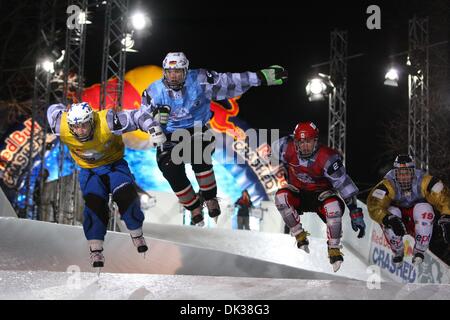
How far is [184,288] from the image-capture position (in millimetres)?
4691

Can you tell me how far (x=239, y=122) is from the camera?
56.4 ft

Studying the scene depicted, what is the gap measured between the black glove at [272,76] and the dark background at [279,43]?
371 cm

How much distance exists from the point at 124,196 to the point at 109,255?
2.09m

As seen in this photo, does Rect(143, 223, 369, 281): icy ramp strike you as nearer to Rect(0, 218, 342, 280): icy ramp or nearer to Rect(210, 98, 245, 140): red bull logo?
Rect(0, 218, 342, 280): icy ramp

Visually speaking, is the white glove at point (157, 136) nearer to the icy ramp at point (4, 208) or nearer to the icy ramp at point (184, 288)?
the icy ramp at point (184, 288)

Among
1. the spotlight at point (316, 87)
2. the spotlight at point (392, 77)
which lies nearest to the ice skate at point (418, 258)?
the spotlight at point (316, 87)

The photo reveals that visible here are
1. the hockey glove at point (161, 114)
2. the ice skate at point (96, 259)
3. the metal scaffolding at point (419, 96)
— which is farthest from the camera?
the metal scaffolding at point (419, 96)

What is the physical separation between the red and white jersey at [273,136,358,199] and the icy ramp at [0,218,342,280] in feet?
8.24

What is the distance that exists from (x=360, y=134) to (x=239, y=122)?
4615mm

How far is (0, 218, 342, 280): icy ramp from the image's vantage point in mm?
7016

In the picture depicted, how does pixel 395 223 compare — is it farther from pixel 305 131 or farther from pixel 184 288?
pixel 184 288

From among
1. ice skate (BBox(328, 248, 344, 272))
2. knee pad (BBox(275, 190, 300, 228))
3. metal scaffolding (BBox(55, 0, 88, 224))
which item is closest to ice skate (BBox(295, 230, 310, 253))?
knee pad (BBox(275, 190, 300, 228))

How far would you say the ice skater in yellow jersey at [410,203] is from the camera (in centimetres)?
626
